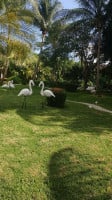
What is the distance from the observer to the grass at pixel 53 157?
7551 millimetres

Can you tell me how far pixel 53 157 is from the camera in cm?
941

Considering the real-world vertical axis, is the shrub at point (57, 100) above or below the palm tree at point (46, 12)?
below

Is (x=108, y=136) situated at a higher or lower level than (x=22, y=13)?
lower

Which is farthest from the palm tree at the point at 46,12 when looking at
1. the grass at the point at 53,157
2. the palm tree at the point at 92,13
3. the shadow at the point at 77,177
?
the shadow at the point at 77,177

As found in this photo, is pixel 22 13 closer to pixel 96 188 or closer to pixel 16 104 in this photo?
pixel 16 104

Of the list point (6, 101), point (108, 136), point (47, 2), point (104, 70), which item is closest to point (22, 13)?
point (6, 101)

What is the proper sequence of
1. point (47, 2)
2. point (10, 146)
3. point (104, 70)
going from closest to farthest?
point (10, 146) → point (104, 70) → point (47, 2)

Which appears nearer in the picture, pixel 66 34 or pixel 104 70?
pixel 66 34

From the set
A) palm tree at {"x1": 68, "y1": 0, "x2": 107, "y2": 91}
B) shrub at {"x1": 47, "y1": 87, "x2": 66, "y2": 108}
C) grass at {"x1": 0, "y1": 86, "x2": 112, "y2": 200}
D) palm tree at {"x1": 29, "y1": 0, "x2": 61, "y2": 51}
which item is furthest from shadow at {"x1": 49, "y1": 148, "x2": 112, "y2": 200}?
palm tree at {"x1": 29, "y1": 0, "x2": 61, "y2": 51}

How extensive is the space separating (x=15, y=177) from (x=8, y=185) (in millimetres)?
404

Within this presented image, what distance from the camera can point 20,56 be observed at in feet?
57.1

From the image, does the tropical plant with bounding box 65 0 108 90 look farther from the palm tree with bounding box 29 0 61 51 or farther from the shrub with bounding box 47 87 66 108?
the palm tree with bounding box 29 0 61 51

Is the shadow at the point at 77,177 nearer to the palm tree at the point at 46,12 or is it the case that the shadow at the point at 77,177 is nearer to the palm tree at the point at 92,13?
the palm tree at the point at 92,13

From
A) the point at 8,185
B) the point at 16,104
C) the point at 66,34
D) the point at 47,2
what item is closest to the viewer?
the point at 8,185
